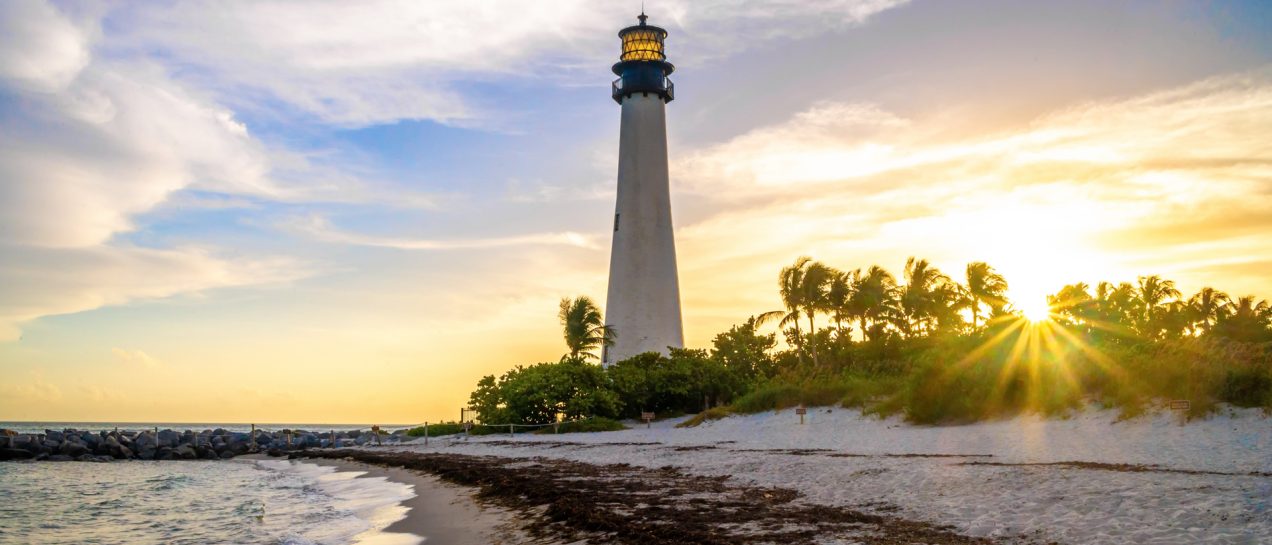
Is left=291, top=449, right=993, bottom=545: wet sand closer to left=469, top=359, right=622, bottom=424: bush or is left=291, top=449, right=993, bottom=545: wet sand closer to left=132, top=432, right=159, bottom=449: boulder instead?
left=469, top=359, right=622, bottom=424: bush

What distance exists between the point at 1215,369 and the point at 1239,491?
1022 cm

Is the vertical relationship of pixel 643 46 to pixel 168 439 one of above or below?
above

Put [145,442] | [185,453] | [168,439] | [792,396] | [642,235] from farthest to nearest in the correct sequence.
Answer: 1. [168,439]
2. [145,442]
3. [642,235]
4. [185,453]
5. [792,396]

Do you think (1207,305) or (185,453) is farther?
(1207,305)

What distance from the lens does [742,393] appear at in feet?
136

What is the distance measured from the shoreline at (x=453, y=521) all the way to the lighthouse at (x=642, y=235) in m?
25.3

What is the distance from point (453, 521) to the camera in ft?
40.9

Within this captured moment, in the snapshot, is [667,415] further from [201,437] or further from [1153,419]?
[201,437]

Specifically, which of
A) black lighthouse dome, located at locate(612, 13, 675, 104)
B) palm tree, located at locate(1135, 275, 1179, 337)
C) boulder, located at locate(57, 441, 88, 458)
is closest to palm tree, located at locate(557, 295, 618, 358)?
black lighthouse dome, located at locate(612, 13, 675, 104)

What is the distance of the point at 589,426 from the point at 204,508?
1858 cm

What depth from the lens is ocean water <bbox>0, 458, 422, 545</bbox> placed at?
13781mm

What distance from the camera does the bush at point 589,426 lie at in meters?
35.6

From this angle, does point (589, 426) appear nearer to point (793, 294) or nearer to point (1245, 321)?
point (793, 294)

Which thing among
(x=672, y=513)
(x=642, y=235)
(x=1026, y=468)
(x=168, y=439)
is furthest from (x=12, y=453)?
(x=1026, y=468)
